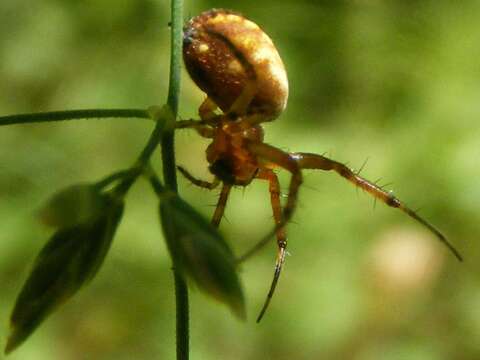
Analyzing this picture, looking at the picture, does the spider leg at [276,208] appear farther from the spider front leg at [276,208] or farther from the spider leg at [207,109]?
the spider leg at [207,109]

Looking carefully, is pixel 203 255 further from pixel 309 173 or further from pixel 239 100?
pixel 309 173

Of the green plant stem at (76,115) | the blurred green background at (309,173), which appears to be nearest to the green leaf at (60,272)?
the green plant stem at (76,115)

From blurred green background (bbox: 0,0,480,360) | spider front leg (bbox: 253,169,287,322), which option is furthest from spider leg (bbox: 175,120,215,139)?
blurred green background (bbox: 0,0,480,360)

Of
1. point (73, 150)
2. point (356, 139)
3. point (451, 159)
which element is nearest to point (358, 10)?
point (356, 139)

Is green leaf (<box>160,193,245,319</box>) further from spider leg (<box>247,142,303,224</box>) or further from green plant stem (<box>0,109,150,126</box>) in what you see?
spider leg (<box>247,142,303,224</box>)

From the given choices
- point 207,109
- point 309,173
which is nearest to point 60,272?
point 207,109

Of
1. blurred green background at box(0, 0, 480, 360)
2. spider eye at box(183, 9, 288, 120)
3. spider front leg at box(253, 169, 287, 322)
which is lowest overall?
blurred green background at box(0, 0, 480, 360)

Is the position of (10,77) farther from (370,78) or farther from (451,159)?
(451,159)
